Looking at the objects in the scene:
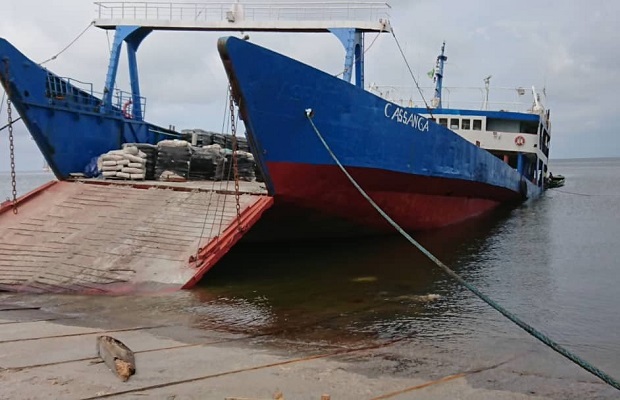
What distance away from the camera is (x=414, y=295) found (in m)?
6.66

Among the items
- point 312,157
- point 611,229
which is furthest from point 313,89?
point 611,229

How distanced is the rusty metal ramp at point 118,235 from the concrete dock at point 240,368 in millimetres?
1094

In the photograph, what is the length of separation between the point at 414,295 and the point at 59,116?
7.04m

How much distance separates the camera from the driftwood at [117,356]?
3.53m

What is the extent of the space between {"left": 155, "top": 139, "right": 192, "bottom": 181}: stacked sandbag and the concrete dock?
5104 millimetres

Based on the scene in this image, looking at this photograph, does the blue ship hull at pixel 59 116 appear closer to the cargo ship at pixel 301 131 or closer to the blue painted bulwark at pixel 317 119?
the cargo ship at pixel 301 131

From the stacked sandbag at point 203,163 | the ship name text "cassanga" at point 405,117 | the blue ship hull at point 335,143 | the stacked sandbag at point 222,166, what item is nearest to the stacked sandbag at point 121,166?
the stacked sandbag at point 203,163

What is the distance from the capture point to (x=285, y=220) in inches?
354

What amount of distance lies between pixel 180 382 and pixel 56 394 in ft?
2.54

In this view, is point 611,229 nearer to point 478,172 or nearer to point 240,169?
point 478,172

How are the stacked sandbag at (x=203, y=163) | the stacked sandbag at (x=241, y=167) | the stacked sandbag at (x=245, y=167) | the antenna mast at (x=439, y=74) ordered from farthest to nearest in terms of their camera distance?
the antenna mast at (x=439, y=74)
the stacked sandbag at (x=245, y=167)
the stacked sandbag at (x=241, y=167)
the stacked sandbag at (x=203, y=163)

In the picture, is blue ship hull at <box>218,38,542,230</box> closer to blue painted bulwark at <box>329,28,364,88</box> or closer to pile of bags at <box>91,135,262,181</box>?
blue painted bulwark at <box>329,28,364,88</box>

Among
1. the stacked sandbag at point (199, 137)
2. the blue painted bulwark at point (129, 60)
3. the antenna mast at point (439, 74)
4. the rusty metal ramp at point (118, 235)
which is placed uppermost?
the antenna mast at point (439, 74)

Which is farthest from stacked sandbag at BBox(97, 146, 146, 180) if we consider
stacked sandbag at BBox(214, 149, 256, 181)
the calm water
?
the calm water
